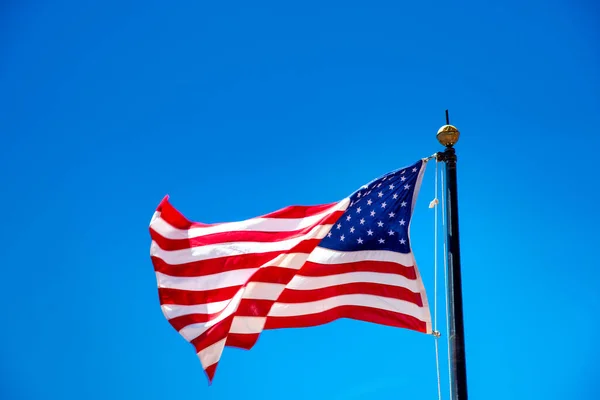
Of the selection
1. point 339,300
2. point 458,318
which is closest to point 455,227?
point 458,318

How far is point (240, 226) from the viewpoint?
40.4 feet

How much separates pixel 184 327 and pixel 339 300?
288cm

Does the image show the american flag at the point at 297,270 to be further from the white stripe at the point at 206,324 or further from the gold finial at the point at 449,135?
the gold finial at the point at 449,135

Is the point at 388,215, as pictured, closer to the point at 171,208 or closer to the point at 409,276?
the point at 409,276

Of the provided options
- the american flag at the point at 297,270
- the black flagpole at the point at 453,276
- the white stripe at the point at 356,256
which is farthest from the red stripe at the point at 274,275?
the black flagpole at the point at 453,276

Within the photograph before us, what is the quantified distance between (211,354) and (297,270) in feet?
7.07

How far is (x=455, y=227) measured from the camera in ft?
30.4

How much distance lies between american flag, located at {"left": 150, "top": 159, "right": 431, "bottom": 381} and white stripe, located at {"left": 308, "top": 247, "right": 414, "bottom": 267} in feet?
0.06

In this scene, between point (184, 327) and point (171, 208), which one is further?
point (171, 208)

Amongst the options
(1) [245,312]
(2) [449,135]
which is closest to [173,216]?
(1) [245,312]

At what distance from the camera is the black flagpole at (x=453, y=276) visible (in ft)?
27.3

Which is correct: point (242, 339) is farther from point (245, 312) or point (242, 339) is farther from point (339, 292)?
point (339, 292)

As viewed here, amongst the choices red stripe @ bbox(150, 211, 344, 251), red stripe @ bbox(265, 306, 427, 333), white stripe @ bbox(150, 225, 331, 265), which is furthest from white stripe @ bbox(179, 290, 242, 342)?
red stripe @ bbox(150, 211, 344, 251)

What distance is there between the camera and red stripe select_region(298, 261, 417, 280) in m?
11.5
